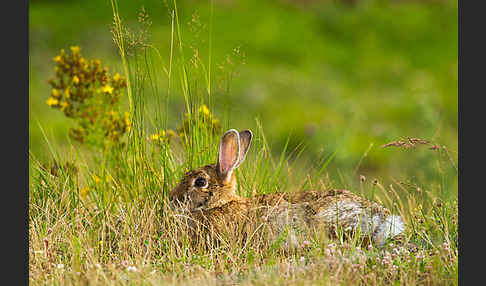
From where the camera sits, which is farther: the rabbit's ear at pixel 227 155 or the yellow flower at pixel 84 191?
the yellow flower at pixel 84 191

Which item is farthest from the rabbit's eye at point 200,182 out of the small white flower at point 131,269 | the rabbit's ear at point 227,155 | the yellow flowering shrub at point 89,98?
the yellow flowering shrub at point 89,98

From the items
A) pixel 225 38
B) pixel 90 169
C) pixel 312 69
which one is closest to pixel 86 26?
pixel 225 38

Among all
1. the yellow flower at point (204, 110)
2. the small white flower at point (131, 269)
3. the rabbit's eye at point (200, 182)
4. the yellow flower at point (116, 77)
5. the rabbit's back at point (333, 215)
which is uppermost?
the yellow flower at point (116, 77)

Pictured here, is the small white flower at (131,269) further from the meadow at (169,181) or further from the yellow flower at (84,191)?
the yellow flower at (84,191)

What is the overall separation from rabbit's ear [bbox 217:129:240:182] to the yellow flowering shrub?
1704mm

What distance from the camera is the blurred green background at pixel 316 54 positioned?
20125mm

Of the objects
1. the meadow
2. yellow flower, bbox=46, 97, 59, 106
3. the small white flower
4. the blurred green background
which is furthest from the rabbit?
the blurred green background

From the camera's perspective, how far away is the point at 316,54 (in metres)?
25.9

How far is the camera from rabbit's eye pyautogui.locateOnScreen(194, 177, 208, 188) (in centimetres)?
583

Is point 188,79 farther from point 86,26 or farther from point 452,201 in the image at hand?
point 86,26

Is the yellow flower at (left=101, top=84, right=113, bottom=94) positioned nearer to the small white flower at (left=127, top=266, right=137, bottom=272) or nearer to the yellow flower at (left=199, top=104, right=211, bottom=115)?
the yellow flower at (left=199, top=104, right=211, bottom=115)

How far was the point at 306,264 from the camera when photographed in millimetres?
4910

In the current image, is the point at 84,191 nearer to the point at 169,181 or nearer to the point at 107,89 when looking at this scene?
the point at 169,181

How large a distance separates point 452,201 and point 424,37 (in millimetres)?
22169
